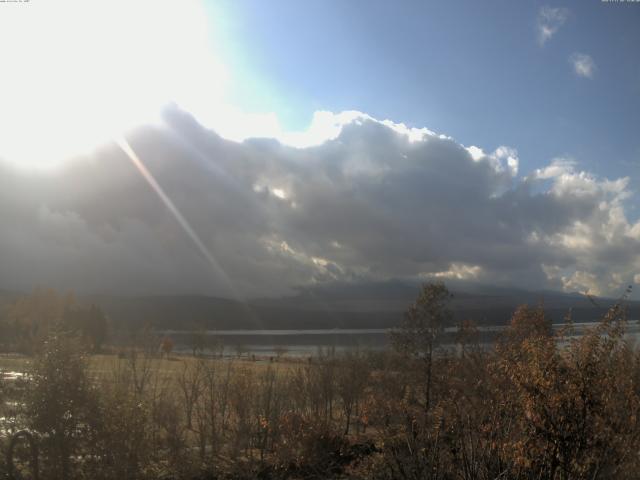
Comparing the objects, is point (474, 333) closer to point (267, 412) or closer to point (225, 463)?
point (267, 412)

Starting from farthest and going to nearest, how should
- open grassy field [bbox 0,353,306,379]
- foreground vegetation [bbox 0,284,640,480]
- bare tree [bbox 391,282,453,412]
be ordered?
bare tree [bbox 391,282,453,412] < open grassy field [bbox 0,353,306,379] < foreground vegetation [bbox 0,284,640,480]

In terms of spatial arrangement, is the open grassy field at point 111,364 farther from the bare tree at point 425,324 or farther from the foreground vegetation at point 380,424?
the bare tree at point 425,324

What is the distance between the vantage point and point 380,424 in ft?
47.9

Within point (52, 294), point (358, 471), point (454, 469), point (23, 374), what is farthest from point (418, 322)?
point (52, 294)

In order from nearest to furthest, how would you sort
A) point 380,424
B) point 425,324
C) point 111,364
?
point 380,424
point 111,364
point 425,324

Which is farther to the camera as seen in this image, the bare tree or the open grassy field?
the bare tree

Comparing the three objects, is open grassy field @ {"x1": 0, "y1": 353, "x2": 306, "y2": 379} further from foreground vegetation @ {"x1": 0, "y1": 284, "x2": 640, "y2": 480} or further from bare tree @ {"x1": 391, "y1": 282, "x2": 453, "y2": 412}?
bare tree @ {"x1": 391, "y1": 282, "x2": 453, "y2": 412}

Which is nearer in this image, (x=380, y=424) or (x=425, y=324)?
(x=380, y=424)

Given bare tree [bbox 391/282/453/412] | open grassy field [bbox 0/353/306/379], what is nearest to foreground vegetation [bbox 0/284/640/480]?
open grassy field [bbox 0/353/306/379]

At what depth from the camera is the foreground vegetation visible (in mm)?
7930

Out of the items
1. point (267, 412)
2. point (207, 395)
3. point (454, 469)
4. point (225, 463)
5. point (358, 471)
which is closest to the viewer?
point (454, 469)

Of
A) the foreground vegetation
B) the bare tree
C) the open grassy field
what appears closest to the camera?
the foreground vegetation

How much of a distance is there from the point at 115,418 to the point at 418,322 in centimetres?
1922

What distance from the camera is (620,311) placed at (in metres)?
8.84
